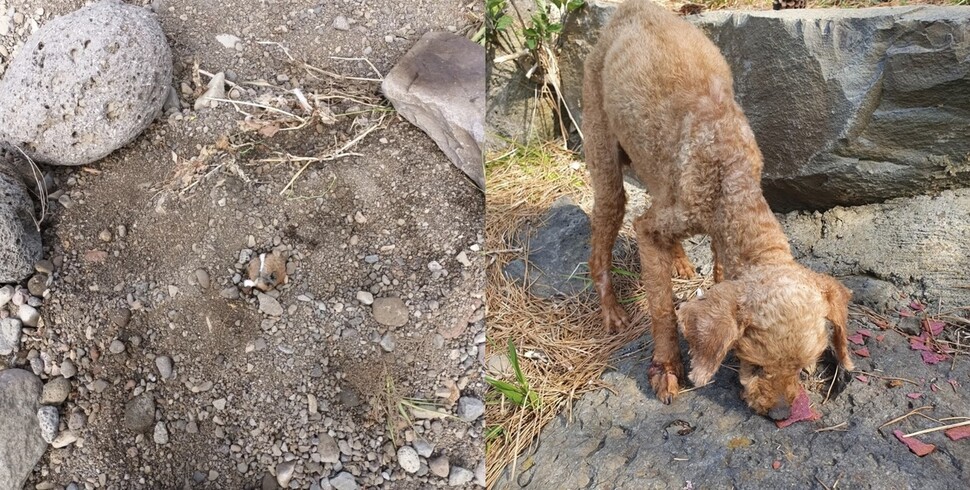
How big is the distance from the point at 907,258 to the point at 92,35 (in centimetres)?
399

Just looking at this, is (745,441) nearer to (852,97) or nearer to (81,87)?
(852,97)

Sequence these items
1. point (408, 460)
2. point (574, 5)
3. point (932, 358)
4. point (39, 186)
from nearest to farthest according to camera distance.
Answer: point (932, 358) < point (408, 460) < point (39, 186) < point (574, 5)

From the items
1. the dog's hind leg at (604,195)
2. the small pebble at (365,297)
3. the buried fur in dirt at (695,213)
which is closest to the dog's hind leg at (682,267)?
the buried fur in dirt at (695,213)

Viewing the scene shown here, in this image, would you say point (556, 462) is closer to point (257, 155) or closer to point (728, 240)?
point (728, 240)

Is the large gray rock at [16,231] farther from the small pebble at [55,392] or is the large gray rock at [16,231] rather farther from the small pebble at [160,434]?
the small pebble at [160,434]

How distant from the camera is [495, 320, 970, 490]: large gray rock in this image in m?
2.30

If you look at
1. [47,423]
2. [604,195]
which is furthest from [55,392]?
[604,195]

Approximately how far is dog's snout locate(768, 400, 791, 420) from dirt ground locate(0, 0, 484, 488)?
1.28 metres

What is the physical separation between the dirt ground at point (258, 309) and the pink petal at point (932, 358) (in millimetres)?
1757

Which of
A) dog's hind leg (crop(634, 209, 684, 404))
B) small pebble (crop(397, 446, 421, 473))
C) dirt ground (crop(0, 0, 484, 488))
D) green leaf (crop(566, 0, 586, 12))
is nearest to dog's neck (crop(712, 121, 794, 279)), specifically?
dog's hind leg (crop(634, 209, 684, 404))

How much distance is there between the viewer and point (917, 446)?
2.32 meters

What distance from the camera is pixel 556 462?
9.08ft

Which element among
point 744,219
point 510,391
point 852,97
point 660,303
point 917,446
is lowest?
point 510,391

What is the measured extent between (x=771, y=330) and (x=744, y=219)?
484 mm
